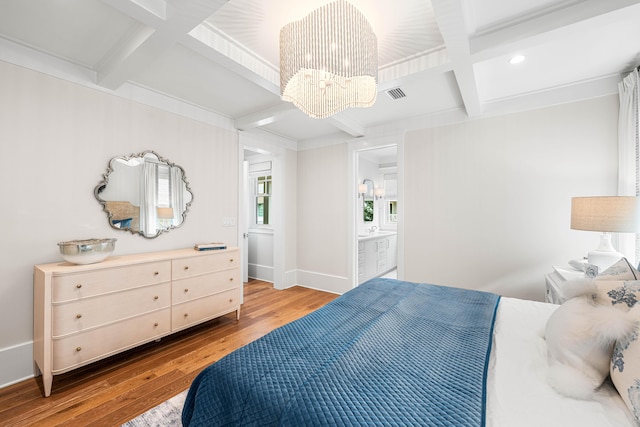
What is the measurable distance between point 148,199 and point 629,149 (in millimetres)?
4552

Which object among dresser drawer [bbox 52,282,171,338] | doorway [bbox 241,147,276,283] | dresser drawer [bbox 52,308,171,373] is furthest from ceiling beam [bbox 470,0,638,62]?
doorway [bbox 241,147,276,283]

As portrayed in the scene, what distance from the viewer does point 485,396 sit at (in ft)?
3.02

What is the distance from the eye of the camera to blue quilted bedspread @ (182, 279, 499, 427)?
2.79ft

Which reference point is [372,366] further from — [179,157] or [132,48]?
[179,157]

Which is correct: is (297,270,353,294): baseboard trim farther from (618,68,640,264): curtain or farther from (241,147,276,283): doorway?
(618,68,640,264): curtain

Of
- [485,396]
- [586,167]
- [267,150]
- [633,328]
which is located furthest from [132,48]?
[586,167]

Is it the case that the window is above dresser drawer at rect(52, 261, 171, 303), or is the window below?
above

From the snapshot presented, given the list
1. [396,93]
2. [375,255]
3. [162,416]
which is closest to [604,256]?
[396,93]

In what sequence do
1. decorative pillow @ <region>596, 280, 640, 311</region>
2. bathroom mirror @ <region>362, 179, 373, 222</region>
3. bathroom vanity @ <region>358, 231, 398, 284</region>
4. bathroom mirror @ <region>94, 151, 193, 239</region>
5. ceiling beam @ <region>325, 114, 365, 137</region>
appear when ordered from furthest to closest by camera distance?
1. bathroom mirror @ <region>362, 179, 373, 222</region>
2. bathroom vanity @ <region>358, 231, 398, 284</region>
3. ceiling beam @ <region>325, 114, 365, 137</region>
4. bathroom mirror @ <region>94, 151, 193, 239</region>
5. decorative pillow @ <region>596, 280, 640, 311</region>

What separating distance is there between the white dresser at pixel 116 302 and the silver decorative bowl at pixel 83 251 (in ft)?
0.19

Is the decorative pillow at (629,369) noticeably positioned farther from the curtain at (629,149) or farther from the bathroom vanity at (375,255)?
the bathroom vanity at (375,255)

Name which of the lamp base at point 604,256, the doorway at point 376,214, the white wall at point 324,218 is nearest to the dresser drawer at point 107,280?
the white wall at point 324,218

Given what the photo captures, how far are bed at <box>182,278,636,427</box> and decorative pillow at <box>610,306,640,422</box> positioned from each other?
0.05m

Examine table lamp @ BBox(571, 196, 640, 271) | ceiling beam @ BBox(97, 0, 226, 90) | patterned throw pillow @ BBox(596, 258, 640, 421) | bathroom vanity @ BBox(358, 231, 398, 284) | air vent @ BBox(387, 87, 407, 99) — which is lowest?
Answer: bathroom vanity @ BBox(358, 231, 398, 284)
